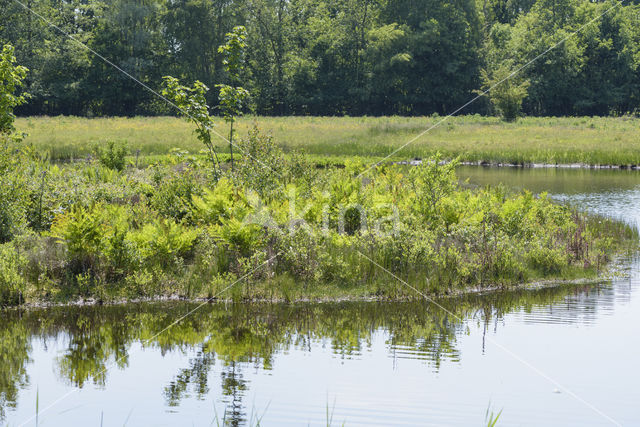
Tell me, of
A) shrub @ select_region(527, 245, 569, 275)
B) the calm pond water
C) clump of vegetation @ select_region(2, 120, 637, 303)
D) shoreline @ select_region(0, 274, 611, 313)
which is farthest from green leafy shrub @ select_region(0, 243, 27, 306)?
shrub @ select_region(527, 245, 569, 275)

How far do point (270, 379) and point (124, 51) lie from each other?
239 ft

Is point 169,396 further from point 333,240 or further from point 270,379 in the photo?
point 333,240

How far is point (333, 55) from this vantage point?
82000mm

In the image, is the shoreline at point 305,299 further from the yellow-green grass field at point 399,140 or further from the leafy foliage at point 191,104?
the yellow-green grass field at point 399,140

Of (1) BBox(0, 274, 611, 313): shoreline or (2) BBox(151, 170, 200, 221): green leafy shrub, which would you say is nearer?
(1) BBox(0, 274, 611, 313): shoreline

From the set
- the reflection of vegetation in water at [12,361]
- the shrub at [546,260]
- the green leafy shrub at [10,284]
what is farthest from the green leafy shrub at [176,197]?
the shrub at [546,260]

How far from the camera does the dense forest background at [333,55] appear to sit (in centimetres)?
7425

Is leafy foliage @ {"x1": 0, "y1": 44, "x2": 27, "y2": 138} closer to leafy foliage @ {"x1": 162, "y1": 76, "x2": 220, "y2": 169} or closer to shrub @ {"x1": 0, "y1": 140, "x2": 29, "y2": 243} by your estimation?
leafy foliage @ {"x1": 162, "y1": 76, "x2": 220, "y2": 169}

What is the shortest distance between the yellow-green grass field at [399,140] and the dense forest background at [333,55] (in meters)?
26.3

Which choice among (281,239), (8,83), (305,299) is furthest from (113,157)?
(305,299)

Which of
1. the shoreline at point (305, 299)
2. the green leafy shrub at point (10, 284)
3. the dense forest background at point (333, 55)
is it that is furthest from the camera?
the dense forest background at point (333, 55)

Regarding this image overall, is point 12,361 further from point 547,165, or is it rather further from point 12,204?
point 547,165

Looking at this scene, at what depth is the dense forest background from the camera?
74250 mm

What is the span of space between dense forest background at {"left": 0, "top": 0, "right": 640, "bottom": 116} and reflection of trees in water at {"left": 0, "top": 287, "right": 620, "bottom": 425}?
64.6m
